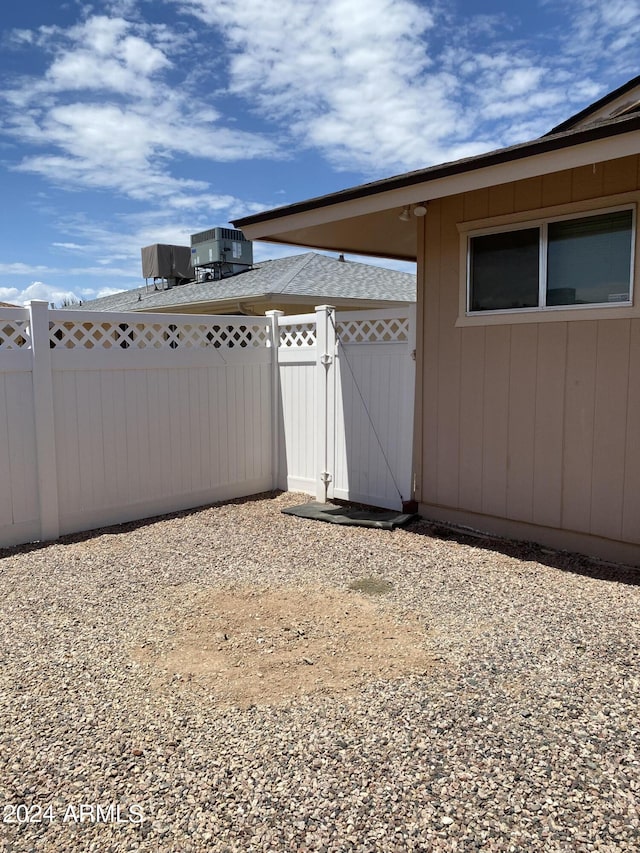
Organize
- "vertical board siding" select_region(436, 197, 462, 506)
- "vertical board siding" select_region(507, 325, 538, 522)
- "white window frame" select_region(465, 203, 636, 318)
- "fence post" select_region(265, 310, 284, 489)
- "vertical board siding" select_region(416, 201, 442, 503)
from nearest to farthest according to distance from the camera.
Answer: "white window frame" select_region(465, 203, 636, 318) → "vertical board siding" select_region(507, 325, 538, 522) → "vertical board siding" select_region(436, 197, 462, 506) → "vertical board siding" select_region(416, 201, 442, 503) → "fence post" select_region(265, 310, 284, 489)

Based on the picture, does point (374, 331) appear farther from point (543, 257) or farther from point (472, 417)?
point (543, 257)

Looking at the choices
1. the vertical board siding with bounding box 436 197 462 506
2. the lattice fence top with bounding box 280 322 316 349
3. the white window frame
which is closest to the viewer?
the white window frame

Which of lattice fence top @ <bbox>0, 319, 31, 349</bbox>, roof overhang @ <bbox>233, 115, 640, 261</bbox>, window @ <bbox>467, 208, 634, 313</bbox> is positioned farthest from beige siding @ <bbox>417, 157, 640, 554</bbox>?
lattice fence top @ <bbox>0, 319, 31, 349</bbox>

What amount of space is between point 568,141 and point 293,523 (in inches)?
161

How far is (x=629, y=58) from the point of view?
29.1 feet

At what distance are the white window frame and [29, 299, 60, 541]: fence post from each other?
3.87m

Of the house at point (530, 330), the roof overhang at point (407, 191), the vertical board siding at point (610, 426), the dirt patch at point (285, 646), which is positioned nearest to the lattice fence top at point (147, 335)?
the roof overhang at point (407, 191)

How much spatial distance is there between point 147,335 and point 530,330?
12.6 feet

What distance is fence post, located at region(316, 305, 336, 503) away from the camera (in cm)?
677

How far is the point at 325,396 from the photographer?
6863 millimetres

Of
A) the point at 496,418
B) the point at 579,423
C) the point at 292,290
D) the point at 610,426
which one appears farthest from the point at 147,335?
the point at 292,290

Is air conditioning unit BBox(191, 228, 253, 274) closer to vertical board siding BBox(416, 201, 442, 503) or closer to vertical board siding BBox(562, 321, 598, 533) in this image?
vertical board siding BBox(416, 201, 442, 503)

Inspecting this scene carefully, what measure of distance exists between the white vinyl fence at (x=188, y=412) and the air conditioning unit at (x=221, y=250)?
25.5 ft

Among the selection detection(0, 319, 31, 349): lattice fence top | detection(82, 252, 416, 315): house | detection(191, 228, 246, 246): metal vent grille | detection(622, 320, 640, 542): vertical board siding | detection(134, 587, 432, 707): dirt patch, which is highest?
detection(191, 228, 246, 246): metal vent grille
